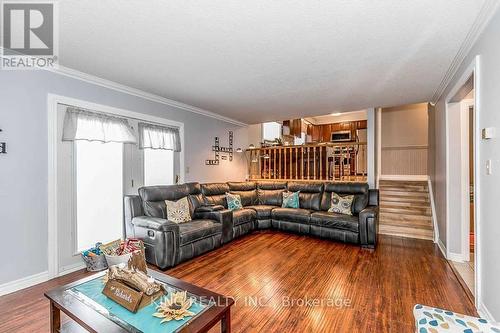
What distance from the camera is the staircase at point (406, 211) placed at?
15.5ft

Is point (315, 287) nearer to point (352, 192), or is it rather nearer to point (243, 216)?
point (243, 216)

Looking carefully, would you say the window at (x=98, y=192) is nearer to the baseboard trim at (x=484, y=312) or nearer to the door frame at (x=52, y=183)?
the door frame at (x=52, y=183)

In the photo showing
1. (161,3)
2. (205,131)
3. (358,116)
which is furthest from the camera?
(358,116)

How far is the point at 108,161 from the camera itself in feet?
11.8

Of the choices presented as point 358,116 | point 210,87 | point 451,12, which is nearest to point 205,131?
point 210,87

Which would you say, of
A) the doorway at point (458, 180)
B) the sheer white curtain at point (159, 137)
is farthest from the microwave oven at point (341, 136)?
the sheer white curtain at point (159, 137)

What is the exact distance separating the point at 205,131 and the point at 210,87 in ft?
5.70

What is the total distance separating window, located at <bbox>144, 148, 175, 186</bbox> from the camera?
4.18 meters

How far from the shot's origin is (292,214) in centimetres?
490

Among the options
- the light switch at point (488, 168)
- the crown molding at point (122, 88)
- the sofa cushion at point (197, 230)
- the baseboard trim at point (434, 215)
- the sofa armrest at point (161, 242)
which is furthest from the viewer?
the baseboard trim at point (434, 215)

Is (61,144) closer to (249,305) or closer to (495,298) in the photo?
(249,305)

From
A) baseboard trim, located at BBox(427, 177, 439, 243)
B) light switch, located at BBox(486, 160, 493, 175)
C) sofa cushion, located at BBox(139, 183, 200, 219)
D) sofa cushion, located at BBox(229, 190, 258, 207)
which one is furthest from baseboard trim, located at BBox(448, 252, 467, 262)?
sofa cushion, located at BBox(139, 183, 200, 219)

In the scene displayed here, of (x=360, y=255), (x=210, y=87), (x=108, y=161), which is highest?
(x=210, y=87)

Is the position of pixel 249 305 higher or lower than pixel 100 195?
lower
